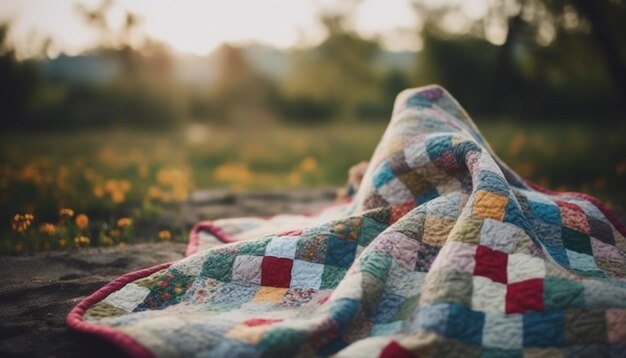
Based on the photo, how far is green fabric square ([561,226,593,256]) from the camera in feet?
6.12

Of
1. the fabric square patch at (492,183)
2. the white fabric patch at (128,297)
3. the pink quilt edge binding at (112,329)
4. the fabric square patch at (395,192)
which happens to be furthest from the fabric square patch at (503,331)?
the white fabric patch at (128,297)

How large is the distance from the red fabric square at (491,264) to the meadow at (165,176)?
2.06m

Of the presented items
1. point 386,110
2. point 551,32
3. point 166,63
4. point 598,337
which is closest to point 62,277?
point 598,337

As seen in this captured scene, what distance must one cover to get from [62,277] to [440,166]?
1928mm

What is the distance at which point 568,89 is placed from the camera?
18438 mm

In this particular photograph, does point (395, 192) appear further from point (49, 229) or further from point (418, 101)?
point (49, 229)

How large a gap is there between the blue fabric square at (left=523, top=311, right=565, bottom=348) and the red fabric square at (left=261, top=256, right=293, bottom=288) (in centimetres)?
89

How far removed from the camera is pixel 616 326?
126 centimetres

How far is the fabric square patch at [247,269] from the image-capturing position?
1.79 metres

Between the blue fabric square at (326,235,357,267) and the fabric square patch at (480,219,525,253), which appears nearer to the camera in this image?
the fabric square patch at (480,219,525,253)

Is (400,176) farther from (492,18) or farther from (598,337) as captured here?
(492,18)

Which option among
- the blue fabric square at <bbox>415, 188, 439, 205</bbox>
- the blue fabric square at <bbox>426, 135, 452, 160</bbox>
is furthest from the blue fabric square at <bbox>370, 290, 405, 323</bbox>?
the blue fabric square at <bbox>426, 135, 452, 160</bbox>

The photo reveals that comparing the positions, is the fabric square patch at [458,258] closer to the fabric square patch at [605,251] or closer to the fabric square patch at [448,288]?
the fabric square patch at [448,288]

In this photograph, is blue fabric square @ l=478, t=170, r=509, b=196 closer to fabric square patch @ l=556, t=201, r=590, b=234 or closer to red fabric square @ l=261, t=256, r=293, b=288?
fabric square patch @ l=556, t=201, r=590, b=234
